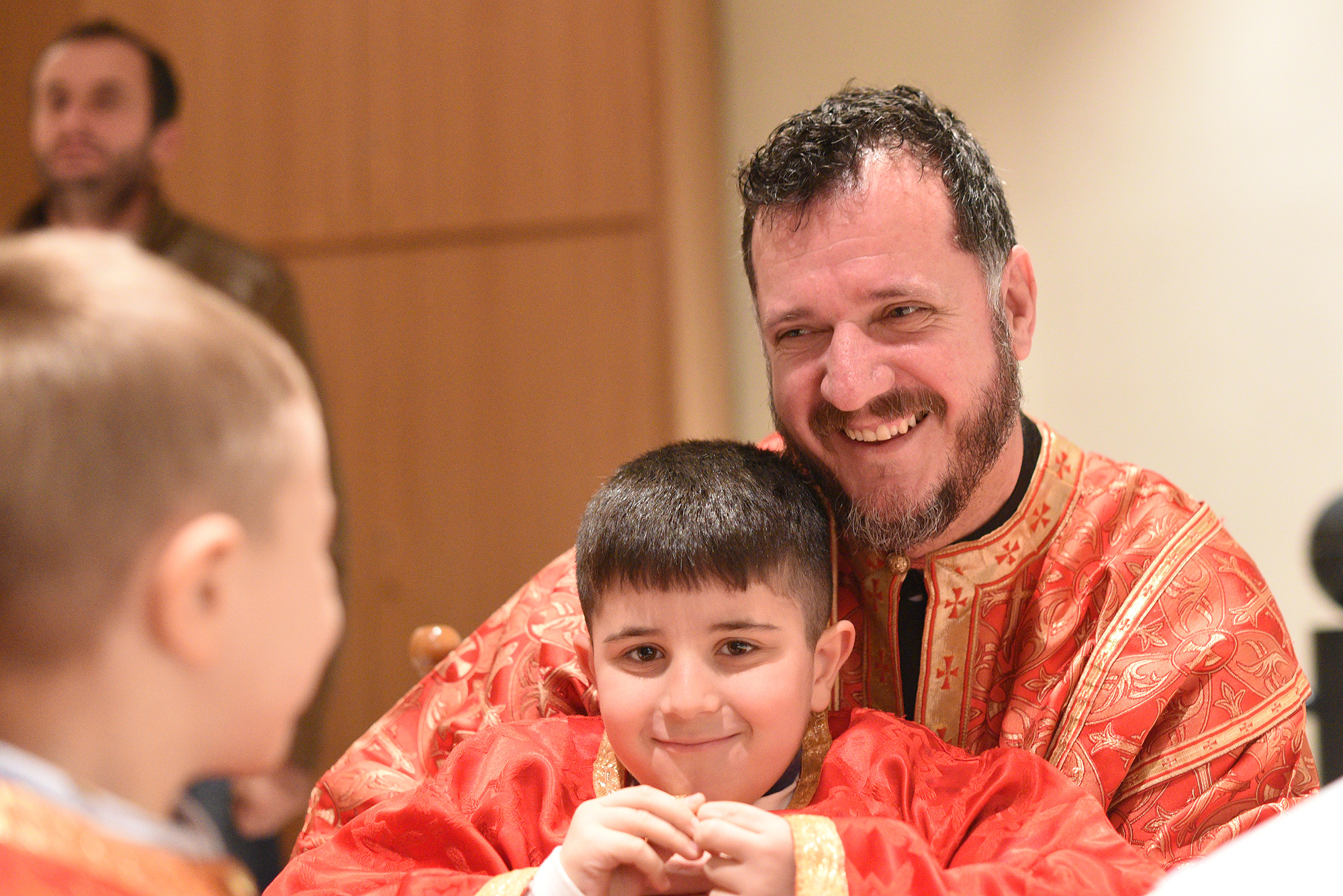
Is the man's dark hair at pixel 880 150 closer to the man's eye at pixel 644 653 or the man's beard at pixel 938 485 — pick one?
the man's beard at pixel 938 485

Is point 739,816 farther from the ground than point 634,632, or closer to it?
closer to it

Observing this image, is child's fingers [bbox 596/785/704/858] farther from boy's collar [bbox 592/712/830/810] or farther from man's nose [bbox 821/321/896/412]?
man's nose [bbox 821/321/896/412]

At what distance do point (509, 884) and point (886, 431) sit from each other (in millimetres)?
695

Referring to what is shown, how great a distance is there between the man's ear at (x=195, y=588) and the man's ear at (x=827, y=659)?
2.75ft

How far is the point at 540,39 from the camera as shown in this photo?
351 centimetres

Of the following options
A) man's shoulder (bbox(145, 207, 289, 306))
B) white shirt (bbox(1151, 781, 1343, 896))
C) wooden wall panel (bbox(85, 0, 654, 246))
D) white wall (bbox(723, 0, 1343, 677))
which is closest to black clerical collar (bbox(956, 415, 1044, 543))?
white shirt (bbox(1151, 781, 1343, 896))

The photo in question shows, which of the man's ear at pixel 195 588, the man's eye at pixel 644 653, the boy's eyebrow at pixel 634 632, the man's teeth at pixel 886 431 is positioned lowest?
the man's eye at pixel 644 653

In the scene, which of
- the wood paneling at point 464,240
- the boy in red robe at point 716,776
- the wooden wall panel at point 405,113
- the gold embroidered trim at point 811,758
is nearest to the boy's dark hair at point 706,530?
the boy in red robe at point 716,776

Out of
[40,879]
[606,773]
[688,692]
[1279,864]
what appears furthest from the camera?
[606,773]

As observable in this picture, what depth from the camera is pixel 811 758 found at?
59.5 inches

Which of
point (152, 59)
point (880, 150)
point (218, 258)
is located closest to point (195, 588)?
point (880, 150)

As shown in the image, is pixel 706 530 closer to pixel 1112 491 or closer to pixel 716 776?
pixel 716 776

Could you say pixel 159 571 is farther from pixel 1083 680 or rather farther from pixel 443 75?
pixel 443 75

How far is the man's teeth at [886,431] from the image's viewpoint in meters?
1.64
